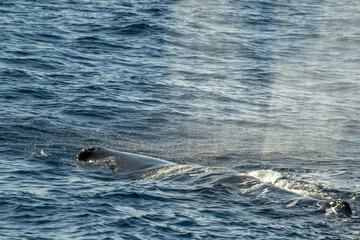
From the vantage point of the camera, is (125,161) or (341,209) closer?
(341,209)

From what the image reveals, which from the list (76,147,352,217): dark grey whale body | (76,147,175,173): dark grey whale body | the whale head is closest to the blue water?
the whale head

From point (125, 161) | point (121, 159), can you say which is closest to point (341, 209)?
point (125, 161)

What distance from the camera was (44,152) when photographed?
16.6 m

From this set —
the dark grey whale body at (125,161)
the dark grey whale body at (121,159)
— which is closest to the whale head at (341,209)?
the dark grey whale body at (125,161)

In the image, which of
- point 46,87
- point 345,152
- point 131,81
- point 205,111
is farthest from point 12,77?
point 345,152

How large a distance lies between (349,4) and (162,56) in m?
27.0

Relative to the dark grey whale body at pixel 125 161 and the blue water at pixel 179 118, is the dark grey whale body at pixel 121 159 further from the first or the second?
the blue water at pixel 179 118

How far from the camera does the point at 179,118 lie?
22.0 m

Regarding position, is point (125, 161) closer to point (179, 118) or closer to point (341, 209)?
point (341, 209)

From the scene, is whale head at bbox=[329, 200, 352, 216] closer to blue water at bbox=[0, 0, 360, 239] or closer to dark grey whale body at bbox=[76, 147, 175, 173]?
blue water at bbox=[0, 0, 360, 239]

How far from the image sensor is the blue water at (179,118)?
11.5 metres

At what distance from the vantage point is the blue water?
1152 cm

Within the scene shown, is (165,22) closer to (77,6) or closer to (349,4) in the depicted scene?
(77,6)

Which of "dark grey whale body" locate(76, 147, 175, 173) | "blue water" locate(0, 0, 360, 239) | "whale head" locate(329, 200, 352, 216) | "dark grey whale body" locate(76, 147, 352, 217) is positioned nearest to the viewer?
"whale head" locate(329, 200, 352, 216)
